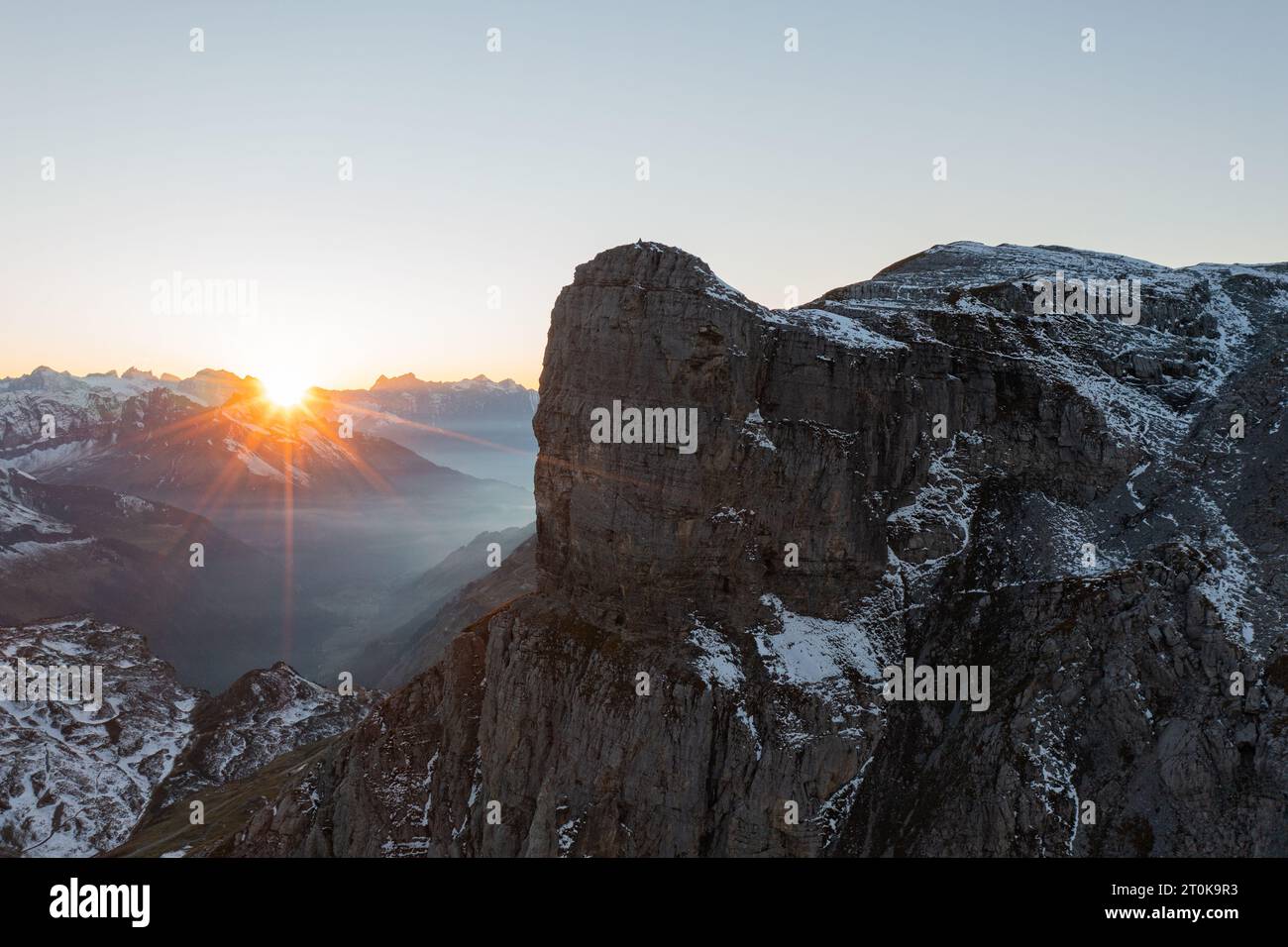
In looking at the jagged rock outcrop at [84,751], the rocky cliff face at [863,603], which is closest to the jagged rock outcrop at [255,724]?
the jagged rock outcrop at [84,751]

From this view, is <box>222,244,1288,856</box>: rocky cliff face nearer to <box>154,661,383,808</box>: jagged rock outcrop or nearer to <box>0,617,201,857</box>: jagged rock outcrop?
<box>0,617,201,857</box>: jagged rock outcrop

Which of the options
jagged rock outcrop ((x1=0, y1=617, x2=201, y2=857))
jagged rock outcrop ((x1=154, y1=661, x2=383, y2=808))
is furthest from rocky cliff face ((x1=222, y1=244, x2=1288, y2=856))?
jagged rock outcrop ((x1=154, y1=661, x2=383, y2=808))

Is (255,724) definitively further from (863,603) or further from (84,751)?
(863,603)

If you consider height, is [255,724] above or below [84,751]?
above

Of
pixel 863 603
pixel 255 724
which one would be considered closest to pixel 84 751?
pixel 255 724

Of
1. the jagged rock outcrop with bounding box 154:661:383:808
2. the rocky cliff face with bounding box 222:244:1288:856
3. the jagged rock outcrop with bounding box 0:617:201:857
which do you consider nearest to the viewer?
the rocky cliff face with bounding box 222:244:1288:856

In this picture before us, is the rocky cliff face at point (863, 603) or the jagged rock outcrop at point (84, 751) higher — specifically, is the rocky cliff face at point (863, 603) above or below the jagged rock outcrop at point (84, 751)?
above

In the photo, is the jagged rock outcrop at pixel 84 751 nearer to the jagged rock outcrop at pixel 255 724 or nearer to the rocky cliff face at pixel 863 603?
the jagged rock outcrop at pixel 255 724

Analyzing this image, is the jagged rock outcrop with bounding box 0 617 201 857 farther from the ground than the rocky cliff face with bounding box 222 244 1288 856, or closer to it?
closer to it

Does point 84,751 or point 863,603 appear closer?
point 863,603
